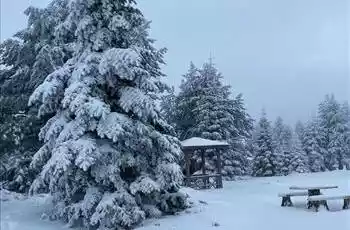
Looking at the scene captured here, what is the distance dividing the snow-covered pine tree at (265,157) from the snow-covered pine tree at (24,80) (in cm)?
2704

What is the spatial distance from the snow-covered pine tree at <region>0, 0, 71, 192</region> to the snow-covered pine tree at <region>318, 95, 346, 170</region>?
112 ft

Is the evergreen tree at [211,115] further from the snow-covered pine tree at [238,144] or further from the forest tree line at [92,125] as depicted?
the forest tree line at [92,125]

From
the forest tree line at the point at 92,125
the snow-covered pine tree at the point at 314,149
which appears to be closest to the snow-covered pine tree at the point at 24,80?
the forest tree line at the point at 92,125

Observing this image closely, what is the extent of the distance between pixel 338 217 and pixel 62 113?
753 centimetres

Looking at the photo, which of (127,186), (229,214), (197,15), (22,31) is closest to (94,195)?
(127,186)

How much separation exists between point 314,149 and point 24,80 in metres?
37.0

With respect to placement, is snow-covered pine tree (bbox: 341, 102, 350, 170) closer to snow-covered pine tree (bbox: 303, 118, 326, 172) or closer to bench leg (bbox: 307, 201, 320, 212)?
snow-covered pine tree (bbox: 303, 118, 326, 172)

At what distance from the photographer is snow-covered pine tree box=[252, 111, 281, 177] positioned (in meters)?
38.5

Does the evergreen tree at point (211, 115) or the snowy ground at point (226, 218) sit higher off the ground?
the evergreen tree at point (211, 115)

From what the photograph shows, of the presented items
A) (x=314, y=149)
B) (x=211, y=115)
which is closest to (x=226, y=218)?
(x=211, y=115)

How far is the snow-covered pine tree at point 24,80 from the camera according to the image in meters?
10.2

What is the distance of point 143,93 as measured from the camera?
448 inches

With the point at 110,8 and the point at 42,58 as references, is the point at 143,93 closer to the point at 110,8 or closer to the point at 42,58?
the point at 110,8

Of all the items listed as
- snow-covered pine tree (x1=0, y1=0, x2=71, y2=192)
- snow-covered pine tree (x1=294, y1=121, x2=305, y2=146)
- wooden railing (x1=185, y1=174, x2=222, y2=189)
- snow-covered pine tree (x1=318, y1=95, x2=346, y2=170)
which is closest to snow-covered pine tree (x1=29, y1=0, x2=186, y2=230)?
snow-covered pine tree (x1=0, y1=0, x2=71, y2=192)
